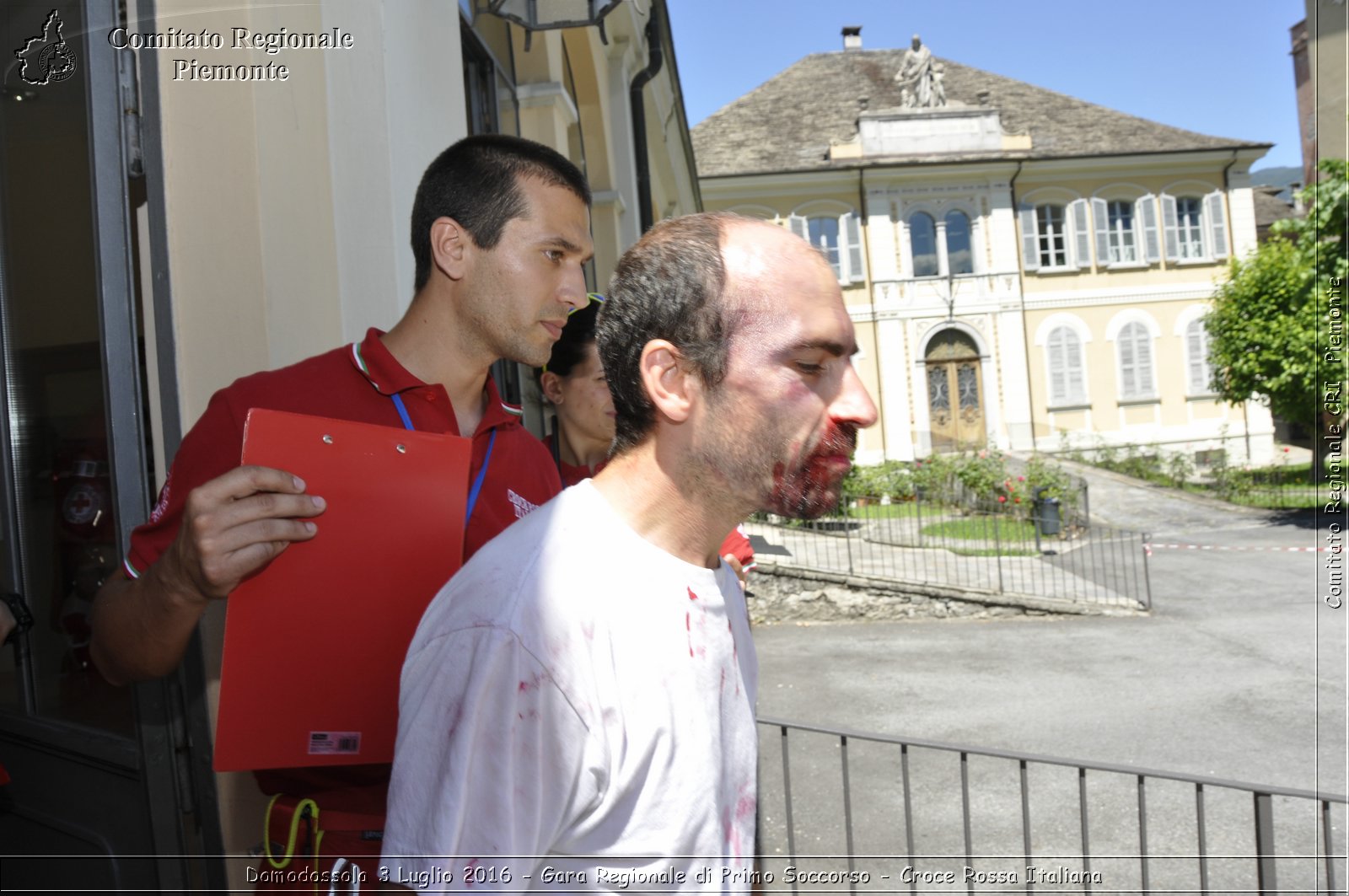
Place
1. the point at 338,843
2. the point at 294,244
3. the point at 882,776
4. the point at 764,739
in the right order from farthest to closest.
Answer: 1. the point at 764,739
2. the point at 882,776
3. the point at 294,244
4. the point at 338,843

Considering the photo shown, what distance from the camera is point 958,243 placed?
3341 cm

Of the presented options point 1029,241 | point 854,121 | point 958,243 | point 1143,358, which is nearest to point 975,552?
point 958,243

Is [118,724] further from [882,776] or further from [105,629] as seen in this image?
[882,776]

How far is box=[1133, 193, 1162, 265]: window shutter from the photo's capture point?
33.4 metres

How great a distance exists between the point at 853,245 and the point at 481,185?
31.8 meters

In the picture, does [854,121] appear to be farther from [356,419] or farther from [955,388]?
[356,419]

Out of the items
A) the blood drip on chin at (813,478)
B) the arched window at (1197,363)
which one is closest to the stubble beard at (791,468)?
the blood drip on chin at (813,478)

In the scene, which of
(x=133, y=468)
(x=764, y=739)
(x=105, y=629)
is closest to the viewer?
(x=105, y=629)

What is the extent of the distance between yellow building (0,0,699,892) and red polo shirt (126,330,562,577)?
671mm

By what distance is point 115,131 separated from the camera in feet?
7.85

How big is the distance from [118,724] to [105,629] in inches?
38.6

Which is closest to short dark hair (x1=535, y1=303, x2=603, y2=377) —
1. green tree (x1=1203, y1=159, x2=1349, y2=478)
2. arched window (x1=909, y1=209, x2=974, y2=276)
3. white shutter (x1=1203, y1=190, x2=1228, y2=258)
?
green tree (x1=1203, y1=159, x2=1349, y2=478)

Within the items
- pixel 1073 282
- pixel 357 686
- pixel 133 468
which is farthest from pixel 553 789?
pixel 1073 282

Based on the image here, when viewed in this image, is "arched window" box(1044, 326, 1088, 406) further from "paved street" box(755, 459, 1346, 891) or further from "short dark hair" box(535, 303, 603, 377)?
"short dark hair" box(535, 303, 603, 377)
